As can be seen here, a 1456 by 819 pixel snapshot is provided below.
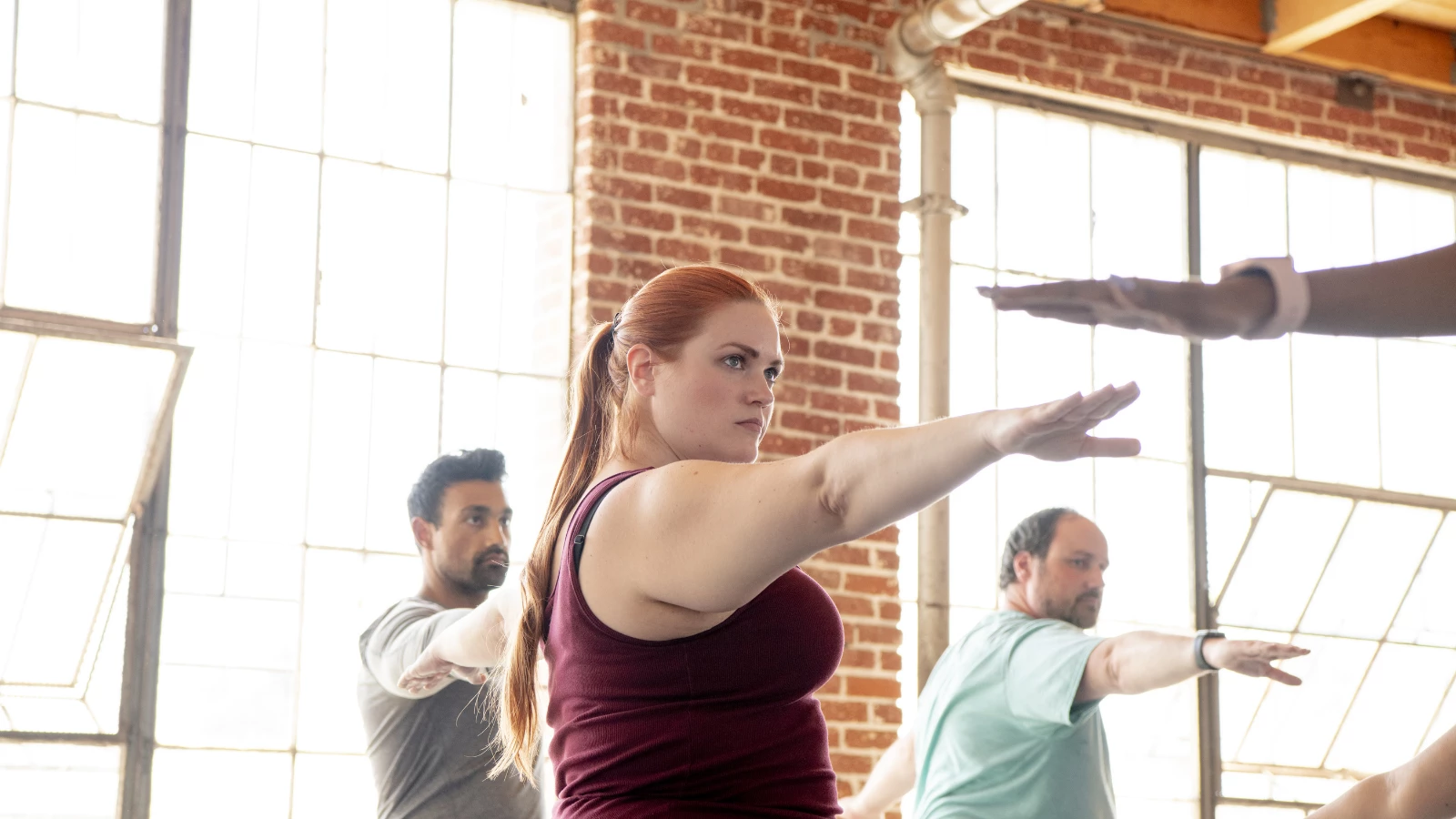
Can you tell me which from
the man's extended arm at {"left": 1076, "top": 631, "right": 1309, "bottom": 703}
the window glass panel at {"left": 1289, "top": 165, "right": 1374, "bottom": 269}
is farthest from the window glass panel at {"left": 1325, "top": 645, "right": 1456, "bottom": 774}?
the man's extended arm at {"left": 1076, "top": 631, "right": 1309, "bottom": 703}

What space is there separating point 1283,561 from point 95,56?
4.08 m

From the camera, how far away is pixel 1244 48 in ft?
19.5

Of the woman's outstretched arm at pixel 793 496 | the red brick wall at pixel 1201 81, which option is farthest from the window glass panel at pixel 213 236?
the woman's outstretched arm at pixel 793 496

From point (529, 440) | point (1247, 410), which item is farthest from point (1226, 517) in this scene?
point (529, 440)

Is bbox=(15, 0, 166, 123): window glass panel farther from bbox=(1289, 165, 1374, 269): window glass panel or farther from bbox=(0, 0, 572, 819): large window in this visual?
bbox=(1289, 165, 1374, 269): window glass panel

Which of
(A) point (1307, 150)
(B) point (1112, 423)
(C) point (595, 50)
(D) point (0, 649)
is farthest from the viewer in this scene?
(A) point (1307, 150)

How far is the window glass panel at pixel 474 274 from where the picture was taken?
474cm

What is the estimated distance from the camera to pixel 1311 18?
18.9 ft

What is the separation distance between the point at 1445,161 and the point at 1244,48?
991mm

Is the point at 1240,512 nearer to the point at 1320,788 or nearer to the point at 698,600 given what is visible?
the point at 1320,788

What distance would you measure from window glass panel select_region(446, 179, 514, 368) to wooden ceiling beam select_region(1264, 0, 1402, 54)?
288 cm

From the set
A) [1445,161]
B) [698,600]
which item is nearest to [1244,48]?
[1445,161]

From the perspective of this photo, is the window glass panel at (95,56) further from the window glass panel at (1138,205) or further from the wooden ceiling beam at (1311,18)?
the wooden ceiling beam at (1311,18)

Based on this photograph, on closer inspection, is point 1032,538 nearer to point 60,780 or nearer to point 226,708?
point 226,708
